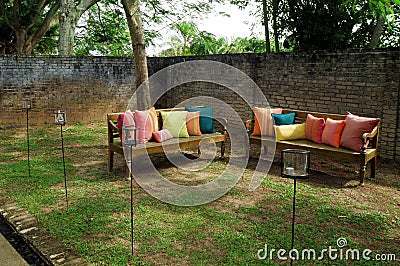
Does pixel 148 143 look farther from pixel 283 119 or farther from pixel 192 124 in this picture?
pixel 283 119

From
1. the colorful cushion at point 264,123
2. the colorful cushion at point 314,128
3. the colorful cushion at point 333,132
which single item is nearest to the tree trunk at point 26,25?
the colorful cushion at point 264,123

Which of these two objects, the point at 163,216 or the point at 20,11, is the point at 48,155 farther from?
the point at 20,11

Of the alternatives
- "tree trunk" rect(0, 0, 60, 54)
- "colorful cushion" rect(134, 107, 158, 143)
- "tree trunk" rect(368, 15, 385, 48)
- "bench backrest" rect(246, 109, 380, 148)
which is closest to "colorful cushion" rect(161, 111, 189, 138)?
"colorful cushion" rect(134, 107, 158, 143)

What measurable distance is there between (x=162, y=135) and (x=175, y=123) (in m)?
0.33

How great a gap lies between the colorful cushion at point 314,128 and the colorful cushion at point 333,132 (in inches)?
3.5

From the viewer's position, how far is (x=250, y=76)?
8281mm

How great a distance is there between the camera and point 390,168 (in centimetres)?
565

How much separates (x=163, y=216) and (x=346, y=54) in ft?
14.0

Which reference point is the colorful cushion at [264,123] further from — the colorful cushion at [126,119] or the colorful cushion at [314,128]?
the colorful cushion at [126,119]

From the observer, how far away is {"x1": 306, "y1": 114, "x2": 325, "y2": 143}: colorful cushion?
17.8 ft

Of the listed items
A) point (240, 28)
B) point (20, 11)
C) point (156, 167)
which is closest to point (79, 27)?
point (20, 11)

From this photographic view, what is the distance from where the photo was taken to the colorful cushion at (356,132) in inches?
195

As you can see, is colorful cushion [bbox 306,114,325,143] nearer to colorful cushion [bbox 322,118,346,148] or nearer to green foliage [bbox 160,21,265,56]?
colorful cushion [bbox 322,118,346,148]

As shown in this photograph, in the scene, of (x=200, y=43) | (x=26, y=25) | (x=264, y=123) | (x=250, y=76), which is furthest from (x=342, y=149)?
(x=26, y=25)
